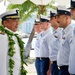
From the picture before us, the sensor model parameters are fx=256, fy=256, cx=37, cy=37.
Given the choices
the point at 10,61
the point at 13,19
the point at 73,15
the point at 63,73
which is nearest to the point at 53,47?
the point at 63,73

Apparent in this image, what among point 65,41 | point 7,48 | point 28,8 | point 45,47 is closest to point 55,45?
point 65,41

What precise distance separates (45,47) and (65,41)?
1.60 metres

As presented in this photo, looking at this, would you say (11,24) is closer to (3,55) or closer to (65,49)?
(3,55)

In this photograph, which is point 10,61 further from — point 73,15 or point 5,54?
point 73,15

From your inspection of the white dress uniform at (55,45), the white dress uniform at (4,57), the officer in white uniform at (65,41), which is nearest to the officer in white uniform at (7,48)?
the white dress uniform at (4,57)

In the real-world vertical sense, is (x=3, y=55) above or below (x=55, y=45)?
above

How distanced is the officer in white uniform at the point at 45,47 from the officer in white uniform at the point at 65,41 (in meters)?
1.45

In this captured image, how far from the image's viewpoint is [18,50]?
2836 millimetres

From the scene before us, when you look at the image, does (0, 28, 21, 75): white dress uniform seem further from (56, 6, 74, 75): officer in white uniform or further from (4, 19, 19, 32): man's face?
(56, 6, 74, 75): officer in white uniform

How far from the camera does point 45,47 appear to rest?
204 inches

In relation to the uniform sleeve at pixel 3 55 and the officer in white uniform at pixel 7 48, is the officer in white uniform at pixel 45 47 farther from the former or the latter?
the uniform sleeve at pixel 3 55

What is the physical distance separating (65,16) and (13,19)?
3.16ft

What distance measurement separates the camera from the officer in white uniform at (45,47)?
5207mm

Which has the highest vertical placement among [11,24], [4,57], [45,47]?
[11,24]
